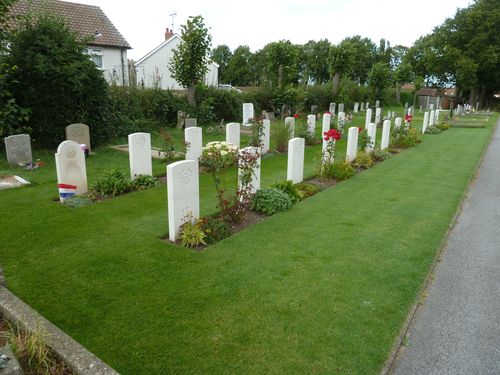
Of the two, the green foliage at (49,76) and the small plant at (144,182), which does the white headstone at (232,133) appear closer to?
the small plant at (144,182)

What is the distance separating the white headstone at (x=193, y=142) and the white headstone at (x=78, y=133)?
3484 millimetres

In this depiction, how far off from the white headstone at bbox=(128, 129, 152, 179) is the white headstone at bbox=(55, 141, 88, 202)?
122 cm

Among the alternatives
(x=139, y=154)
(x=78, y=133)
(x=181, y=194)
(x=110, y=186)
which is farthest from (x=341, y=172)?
(x=78, y=133)

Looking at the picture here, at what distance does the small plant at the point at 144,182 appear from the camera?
8478 mm

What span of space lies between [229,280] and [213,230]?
4.51 ft

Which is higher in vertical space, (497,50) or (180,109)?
(497,50)

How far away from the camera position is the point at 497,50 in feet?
157

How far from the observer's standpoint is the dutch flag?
734 cm

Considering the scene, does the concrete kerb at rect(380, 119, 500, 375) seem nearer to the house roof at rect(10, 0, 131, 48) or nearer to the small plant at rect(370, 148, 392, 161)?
the small plant at rect(370, 148, 392, 161)

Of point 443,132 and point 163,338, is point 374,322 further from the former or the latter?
point 443,132

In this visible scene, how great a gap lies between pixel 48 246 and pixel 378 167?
921cm

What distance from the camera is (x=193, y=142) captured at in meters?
10.9

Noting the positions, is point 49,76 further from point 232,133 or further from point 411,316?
point 411,316

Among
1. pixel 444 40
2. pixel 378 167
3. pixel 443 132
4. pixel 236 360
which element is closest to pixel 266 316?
pixel 236 360
